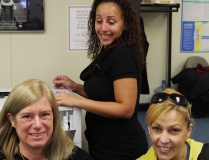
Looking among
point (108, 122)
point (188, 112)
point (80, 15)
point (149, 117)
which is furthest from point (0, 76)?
point (188, 112)

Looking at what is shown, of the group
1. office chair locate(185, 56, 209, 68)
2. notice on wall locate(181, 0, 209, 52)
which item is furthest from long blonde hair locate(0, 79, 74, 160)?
notice on wall locate(181, 0, 209, 52)

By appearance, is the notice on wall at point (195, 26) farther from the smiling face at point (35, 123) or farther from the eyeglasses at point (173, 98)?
the smiling face at point (35, 123)

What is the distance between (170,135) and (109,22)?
0.59 m

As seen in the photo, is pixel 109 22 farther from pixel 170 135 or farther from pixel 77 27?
pixel 170 135

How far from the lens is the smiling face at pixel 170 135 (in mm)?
1289

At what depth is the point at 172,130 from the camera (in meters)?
1.30

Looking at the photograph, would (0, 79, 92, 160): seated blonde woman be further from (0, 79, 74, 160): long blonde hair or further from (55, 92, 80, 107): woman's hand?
(55, 92, 80, 107): woman's hand

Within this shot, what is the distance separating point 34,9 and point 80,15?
0.88ft

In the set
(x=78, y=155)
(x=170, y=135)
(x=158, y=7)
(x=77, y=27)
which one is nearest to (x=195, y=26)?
(x=158, y=7)

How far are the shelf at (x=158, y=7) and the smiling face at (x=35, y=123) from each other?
306 centimetres

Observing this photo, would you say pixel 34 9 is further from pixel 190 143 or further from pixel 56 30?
pixel 190 143

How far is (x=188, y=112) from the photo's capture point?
1.36m

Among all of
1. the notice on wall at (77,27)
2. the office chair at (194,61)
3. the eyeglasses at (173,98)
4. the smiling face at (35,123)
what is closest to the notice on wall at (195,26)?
the office chair at (194,61)

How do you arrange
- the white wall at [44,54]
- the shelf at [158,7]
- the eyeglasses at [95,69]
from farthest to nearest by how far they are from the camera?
the shelf at [158,7], the white wall at [44,54], the eyeglasses at [95,69]
